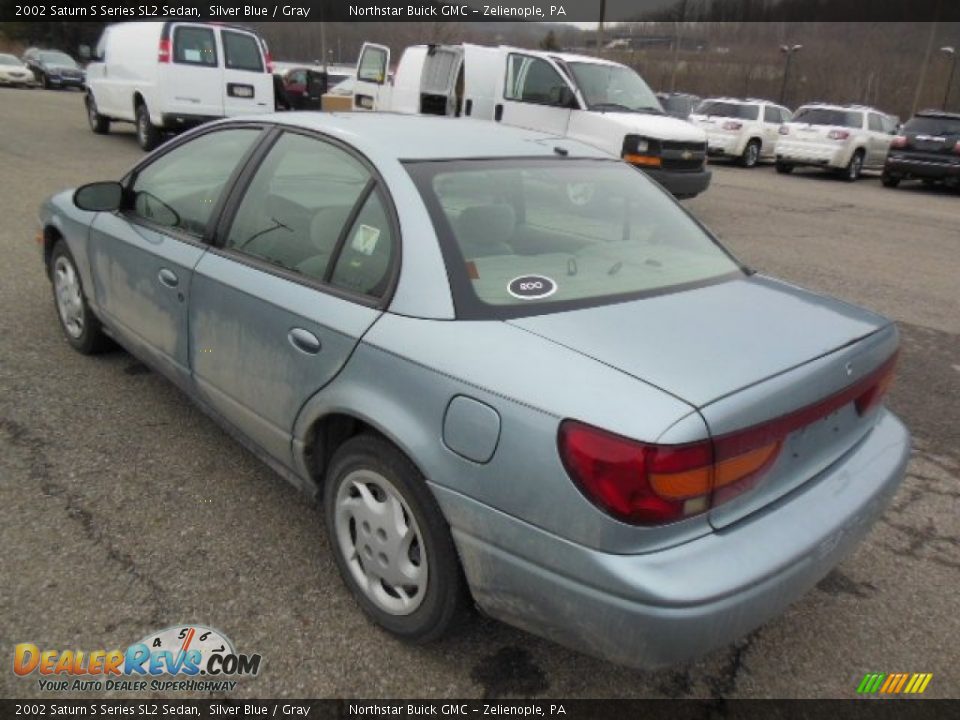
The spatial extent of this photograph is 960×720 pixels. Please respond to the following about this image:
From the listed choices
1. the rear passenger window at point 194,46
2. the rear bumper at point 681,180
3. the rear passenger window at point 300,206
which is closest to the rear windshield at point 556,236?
the rear passenger window at point 300,206

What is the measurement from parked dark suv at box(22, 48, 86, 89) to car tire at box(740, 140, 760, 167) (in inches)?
1087

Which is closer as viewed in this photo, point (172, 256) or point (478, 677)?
point (478, 677)

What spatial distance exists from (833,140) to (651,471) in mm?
18768

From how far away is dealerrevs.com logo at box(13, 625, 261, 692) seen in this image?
7.08 ft

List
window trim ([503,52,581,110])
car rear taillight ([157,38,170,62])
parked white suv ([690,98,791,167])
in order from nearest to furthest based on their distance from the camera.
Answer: window trim ([503,52,581,110]) → car rear taillight ([157,38,170,62]) → parked white suv ([690,98,791,167])

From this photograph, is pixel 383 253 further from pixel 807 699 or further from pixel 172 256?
pixel 807 699

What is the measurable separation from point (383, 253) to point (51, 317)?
3582 mm

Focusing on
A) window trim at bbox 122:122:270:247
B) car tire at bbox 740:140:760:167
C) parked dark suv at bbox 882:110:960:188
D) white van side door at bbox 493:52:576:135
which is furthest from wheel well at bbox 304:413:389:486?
car tire at bbox 740:140:760:167

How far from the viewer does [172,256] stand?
312 centimetres

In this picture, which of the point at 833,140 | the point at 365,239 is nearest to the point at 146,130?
the point at 365,239

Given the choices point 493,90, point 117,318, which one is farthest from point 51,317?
point 493,90

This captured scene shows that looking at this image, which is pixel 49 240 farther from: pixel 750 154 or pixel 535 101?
pixel 750 154

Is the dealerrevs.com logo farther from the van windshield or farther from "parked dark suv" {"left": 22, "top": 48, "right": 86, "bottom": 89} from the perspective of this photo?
"parked dark suv" {"left": 22, "top": 48, "right": 86, "bottom": 89}

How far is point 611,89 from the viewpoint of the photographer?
412 inches
